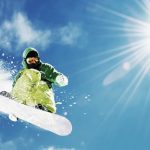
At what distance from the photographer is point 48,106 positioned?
17328 mm

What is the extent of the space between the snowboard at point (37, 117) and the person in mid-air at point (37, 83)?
0.16 m

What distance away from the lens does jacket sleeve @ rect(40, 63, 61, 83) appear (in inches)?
690

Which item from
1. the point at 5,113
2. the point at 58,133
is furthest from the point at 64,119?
the point at 5,113

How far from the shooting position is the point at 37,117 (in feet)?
57.9

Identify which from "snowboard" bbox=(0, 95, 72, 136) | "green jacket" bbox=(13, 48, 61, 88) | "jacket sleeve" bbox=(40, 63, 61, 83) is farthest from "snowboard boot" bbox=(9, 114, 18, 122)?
"jacket sleeve" bbox=(40, 63, 61, 83)

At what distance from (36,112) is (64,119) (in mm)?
701

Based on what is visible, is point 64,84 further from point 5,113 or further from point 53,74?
point 5,113

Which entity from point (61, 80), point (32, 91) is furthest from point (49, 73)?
point (32, 91)

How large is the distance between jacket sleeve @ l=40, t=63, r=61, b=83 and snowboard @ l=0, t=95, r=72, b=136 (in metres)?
0.80

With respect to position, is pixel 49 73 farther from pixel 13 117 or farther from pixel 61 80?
pixel 13 117

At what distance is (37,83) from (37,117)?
1.01 metres

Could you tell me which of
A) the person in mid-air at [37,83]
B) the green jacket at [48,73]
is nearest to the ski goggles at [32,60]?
the person in mid-air at [37,83]

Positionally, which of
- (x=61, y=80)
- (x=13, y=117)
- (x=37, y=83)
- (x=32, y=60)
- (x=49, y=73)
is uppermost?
(x=32, y=60)

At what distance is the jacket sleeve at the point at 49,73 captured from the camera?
1753cm
